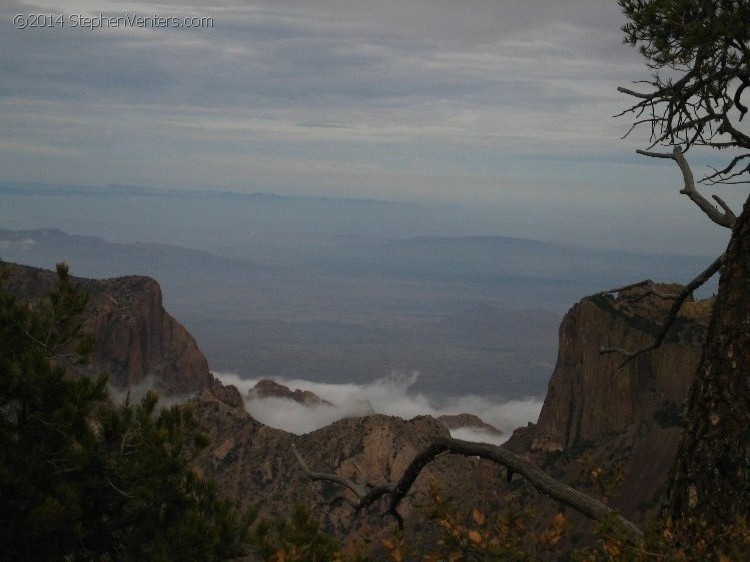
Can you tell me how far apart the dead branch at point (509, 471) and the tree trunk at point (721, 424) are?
533 millimetres

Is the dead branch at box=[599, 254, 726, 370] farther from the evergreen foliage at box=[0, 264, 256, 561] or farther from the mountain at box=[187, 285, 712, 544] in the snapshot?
the mountain at box=[187, 285, 712, 544]

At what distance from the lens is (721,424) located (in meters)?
6.73

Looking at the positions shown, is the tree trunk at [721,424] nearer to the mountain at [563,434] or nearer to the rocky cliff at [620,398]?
the rocky cliff at [620,398]

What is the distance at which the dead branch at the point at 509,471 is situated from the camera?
6.95 meters

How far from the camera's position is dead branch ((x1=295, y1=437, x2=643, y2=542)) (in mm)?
6953

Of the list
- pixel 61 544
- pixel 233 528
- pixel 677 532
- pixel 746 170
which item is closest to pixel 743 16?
pixel 746 170

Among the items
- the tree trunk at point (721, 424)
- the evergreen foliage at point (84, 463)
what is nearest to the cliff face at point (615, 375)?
the evergreen foliage at point (84, 463)

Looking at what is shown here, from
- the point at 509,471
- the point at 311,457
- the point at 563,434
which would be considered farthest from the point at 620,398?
the point at 509,471

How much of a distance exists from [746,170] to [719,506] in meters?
4.52

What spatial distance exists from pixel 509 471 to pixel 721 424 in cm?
193

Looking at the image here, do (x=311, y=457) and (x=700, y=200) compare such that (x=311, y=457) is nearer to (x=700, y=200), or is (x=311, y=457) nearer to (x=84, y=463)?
(x=84, y=463)

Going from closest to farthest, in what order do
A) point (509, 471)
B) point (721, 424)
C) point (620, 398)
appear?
point (721, 424) < point (509, 471) < point (620, 398)

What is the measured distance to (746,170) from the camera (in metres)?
9.35

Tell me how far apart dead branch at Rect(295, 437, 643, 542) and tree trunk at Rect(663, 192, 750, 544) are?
1.75 feet
